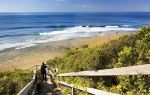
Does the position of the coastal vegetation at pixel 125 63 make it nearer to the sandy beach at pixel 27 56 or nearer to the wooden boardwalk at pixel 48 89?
the wooden boardwalk at pixel 48 89

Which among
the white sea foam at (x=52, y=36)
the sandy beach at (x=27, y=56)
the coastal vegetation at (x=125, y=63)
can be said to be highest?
the white sea foam at (x=52, y=36)

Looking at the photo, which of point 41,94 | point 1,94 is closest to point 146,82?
point 1,94

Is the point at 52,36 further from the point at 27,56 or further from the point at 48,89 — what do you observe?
the point at 48,89

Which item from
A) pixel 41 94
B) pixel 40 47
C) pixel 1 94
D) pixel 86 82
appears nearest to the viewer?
pixel 86 82

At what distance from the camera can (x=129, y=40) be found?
6129 millimetres

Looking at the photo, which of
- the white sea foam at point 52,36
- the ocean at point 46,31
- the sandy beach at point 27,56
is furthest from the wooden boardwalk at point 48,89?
the white sea foam at point 52,36

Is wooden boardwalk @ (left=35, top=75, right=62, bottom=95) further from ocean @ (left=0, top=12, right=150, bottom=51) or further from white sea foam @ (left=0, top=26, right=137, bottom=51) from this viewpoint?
white sea foam @ (left=0, top=26, right=137, bottom=51)

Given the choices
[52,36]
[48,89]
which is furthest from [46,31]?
[48,89]

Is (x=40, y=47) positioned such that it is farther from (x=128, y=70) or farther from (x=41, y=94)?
(x=128, y=70)

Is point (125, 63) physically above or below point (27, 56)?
below

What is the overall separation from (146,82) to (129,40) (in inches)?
124

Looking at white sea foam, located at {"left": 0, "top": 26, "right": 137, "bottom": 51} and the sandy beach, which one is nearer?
the sandy beach

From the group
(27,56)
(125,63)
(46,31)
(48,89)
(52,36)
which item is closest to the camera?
(125,63)

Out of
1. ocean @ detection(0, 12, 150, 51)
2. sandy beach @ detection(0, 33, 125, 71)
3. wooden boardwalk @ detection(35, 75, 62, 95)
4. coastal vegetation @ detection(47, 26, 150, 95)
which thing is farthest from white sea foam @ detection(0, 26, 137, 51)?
coastal vegetation @ detection(47, 26, 150, 95)
